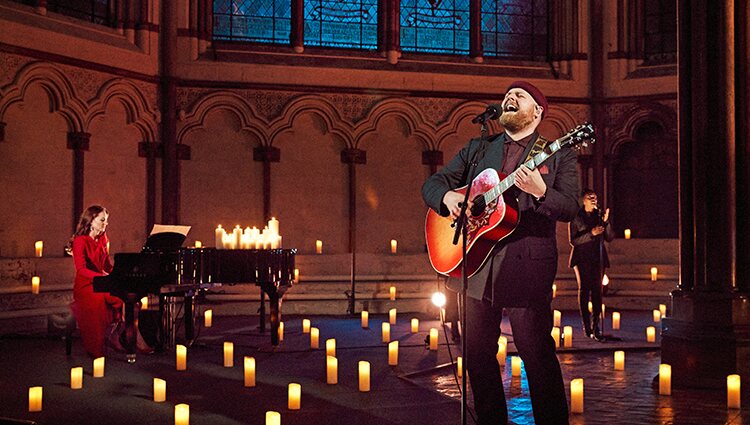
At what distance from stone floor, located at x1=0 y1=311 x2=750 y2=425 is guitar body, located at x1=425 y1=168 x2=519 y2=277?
1508 millimetres

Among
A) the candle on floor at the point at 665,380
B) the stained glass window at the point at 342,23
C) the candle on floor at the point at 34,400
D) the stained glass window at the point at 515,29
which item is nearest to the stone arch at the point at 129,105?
the stained glass window at the point at 342,23

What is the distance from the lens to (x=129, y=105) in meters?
13.0

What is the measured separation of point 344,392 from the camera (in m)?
6.65

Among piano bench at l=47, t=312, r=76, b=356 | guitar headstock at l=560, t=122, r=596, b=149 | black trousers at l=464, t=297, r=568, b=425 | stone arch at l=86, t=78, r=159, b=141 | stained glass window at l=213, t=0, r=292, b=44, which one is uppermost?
stained glass window at l=213, t=0, r=292, b=44

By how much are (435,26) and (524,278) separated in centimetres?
1127

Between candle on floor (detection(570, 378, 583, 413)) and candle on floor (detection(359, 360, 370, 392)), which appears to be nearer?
candle on floor (detection(570, 378, 583, 413))

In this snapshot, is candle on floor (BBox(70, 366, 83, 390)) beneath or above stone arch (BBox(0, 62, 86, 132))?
beneath

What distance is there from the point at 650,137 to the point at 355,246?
195 inches

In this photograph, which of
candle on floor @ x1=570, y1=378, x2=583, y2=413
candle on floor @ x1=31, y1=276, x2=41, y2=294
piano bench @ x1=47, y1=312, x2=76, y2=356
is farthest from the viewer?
candle on floor @ x1=31, y1=276, x2=41, y2=294

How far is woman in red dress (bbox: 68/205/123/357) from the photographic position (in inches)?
328

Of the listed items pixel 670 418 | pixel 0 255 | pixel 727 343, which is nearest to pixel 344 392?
pixel 670 418

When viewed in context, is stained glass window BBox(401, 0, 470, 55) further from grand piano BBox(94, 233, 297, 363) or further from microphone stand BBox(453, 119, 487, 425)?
microphone stand BBox(453, 119, 487, 425)

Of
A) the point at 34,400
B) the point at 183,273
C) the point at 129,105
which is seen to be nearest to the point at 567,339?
the point at 183,273

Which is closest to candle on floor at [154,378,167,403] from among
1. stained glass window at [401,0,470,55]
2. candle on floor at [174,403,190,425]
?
candle on floor at [174,403,190,425]
